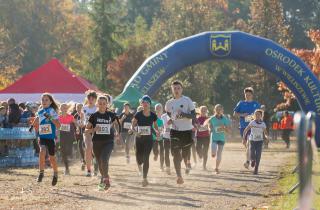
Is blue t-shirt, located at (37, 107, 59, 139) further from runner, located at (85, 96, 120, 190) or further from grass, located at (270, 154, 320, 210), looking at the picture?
grass, located at (270, 154, 320, 210)

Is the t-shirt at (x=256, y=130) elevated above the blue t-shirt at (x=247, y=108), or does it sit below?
below

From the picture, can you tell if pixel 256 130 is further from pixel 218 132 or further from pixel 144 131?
pixel 144 131

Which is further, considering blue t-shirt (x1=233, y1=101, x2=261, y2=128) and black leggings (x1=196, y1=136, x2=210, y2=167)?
black leggings (x1=196, y1=136, x2=210, y2=167)

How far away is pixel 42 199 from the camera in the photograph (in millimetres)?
11672

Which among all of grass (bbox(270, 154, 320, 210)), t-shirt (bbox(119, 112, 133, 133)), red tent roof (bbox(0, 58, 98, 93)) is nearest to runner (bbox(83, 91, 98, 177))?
grass (bbox(270, 154, 320, 210))

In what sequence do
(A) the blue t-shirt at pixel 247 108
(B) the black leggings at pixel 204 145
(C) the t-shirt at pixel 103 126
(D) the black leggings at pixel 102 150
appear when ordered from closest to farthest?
(D) the black leggings at pixel 102 150, (C) the t-shirt at pixel 103 126, (A) the blue t-shirt at pixel 247 108, (B) the black leggings at pixel 204 145

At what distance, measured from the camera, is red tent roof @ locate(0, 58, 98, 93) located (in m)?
28.4

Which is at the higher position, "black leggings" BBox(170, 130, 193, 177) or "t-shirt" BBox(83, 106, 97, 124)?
"t-shirt" BBox(83, 106, 97, 124)

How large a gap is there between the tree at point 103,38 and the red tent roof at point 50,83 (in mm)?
27970

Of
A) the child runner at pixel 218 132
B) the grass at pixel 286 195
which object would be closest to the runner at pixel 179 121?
the grass at pixel 286 195

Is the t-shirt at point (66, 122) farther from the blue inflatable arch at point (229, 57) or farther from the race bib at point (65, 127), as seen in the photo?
the blue inflatable arch at point (229, 57)

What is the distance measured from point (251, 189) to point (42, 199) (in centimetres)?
402

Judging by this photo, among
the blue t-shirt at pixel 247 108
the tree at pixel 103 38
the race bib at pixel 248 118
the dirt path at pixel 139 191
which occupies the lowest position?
the dirt path at pixel 139 191

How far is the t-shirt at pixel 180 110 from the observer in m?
13.8
